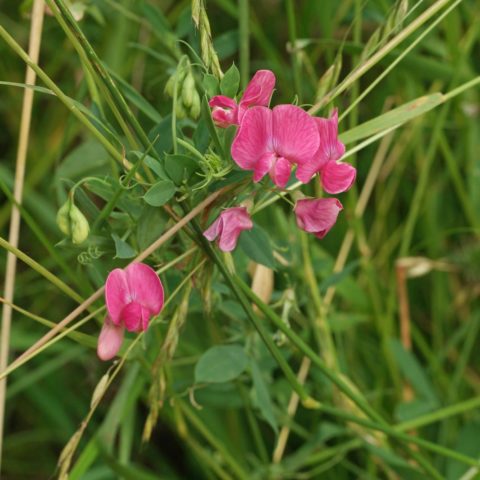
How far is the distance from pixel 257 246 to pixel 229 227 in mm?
133

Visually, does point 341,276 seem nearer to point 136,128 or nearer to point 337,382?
point 337,382

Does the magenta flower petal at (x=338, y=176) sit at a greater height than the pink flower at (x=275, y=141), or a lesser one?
lesser

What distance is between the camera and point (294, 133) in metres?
0.65

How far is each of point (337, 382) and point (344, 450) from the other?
0.32 metres

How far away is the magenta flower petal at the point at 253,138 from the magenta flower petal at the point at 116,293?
0.40 feet

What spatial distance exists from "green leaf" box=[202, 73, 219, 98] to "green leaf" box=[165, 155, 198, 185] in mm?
54

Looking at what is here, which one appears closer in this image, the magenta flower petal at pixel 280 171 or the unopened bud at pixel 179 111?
the magenta flower petal at pixel 280 171

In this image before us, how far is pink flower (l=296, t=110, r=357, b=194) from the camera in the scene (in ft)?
2.17

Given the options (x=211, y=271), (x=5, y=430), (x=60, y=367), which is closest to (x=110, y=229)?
(x=211, y=271)

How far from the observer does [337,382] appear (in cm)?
83

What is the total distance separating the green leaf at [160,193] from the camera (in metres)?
0.69

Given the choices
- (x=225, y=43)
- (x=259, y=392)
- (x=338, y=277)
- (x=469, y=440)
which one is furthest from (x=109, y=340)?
(x=469, y=440)

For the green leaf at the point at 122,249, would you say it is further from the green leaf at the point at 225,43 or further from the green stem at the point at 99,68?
the green leaf at the point at 225,43

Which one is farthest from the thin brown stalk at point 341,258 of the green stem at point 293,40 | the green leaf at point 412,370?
the green stem at point 293,40
